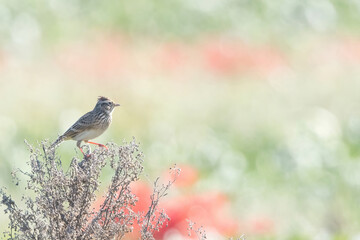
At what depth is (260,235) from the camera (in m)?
8.98

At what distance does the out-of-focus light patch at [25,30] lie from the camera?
1742cm

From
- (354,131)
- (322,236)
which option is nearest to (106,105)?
(322,236)

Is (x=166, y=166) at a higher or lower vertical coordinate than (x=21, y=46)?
lower

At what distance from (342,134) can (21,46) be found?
6.30 metres

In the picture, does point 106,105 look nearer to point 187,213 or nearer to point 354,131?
point 187,213

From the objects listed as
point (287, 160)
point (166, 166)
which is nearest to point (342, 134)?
point (287, 160)

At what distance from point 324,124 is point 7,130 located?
402cm

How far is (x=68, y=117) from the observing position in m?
12.6

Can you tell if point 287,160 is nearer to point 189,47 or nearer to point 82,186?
point 189,47

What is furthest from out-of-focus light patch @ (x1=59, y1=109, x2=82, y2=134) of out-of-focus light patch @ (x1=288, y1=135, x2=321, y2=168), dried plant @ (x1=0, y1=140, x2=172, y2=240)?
dried plant @ (x1=0, y1=140, x2=172, y2=240)

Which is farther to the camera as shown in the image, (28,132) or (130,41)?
(130,41)

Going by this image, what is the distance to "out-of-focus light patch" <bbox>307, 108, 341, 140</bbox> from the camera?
1302 centimetres

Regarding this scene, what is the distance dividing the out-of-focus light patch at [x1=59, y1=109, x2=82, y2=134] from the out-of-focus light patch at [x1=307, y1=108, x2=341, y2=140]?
2.97 metres

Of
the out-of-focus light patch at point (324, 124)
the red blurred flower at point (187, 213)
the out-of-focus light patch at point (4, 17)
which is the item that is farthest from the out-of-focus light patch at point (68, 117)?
the out-of-focus light patch at point (4, 17)
